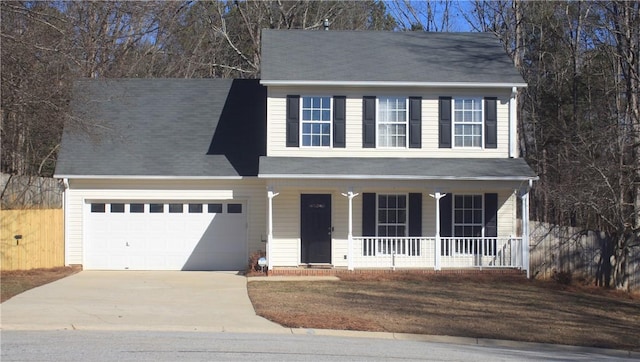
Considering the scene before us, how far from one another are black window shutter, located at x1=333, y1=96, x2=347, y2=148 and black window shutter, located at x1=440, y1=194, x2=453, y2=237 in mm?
3692

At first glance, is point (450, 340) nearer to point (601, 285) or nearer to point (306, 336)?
point (306, 336)

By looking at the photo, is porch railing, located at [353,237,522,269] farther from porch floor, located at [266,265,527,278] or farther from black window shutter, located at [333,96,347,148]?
black window shutter, located at [333,96,347,148]


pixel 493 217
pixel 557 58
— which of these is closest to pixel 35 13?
pixel 493 217

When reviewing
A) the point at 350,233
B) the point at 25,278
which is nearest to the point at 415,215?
the point at 350,233

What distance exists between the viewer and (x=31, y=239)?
24.6 m

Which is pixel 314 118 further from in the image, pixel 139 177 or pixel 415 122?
pixel 139 177

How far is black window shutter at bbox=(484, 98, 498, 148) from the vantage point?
83.8 feet

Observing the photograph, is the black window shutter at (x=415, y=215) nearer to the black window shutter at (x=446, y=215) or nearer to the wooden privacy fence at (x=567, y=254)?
the black window shutter at (x=446, y=215)

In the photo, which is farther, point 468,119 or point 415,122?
point 468,119

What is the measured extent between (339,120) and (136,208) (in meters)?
6.99

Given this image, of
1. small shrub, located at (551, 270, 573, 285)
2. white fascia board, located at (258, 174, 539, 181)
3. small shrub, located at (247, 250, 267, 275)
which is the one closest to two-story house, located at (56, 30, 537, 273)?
white fascia board, located at (258, 174, 539, 181)

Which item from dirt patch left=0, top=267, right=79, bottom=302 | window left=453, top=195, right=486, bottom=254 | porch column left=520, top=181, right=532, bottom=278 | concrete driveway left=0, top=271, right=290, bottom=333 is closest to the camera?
concrete driveway left=0, top=271, right=290, bottom=333

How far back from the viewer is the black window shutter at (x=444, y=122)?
2547cm

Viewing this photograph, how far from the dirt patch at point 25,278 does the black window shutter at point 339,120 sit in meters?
8.98
